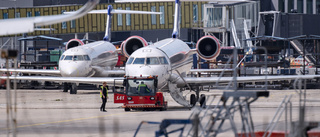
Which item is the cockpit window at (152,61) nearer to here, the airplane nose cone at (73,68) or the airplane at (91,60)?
the airplane at (91,60)

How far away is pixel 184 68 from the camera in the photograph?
A: 31.1 meters

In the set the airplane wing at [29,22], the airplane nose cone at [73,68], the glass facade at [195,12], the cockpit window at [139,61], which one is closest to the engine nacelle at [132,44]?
the airplane nose cone at [73,68]

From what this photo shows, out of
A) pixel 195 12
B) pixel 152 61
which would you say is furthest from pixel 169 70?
pixel 195 12

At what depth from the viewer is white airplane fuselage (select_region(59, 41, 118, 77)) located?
126 feet

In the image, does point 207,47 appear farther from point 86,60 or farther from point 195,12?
point 195,12

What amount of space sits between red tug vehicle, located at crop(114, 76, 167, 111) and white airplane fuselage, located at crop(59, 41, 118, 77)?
560 inches

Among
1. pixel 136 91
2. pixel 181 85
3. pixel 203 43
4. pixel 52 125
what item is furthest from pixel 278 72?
pixel 52 125

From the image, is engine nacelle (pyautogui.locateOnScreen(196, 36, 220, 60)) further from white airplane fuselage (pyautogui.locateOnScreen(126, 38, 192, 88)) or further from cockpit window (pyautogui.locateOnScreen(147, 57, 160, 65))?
cockpit window (pyautogui.locateOnScreen(147, 57, 160, 65))

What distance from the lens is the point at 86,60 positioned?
39156mm

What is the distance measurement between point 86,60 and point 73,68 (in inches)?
53.6

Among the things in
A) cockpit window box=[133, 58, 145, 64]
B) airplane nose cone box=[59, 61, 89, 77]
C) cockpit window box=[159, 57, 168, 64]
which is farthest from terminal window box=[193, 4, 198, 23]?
cockpit window box=[133, 58, 145, 64]

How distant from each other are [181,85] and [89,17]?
55.2m

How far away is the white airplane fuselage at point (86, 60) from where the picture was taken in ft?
126

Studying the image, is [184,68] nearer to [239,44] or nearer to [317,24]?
[239,44]
